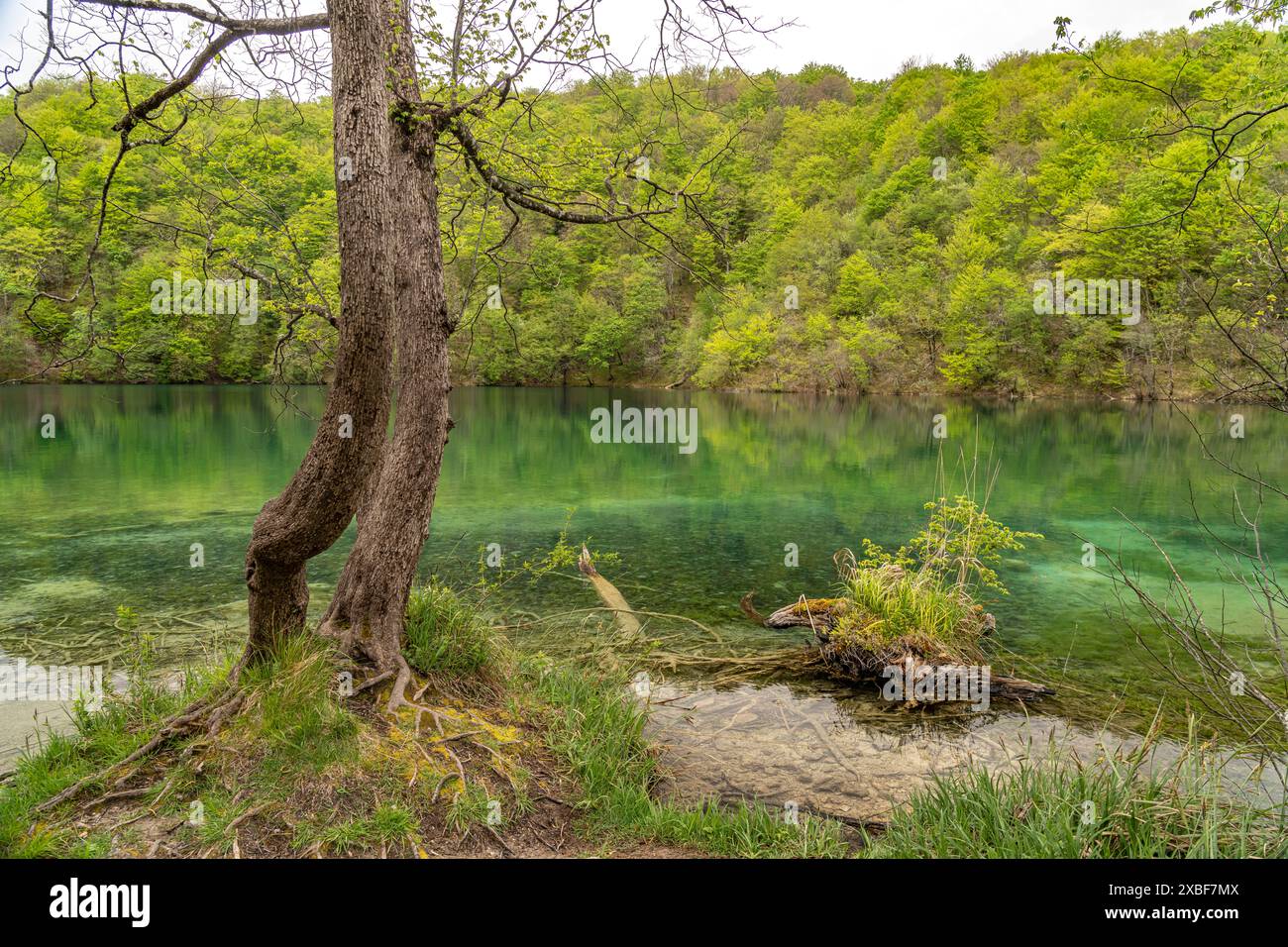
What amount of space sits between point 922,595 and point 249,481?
19.7 metres

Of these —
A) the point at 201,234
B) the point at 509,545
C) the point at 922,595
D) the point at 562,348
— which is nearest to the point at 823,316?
the point at 562,348

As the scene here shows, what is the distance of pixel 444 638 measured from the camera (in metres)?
5.58

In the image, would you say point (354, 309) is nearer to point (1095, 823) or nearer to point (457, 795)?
point (457, 795)

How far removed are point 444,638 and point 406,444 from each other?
4.81 feet

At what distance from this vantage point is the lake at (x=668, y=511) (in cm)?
1016

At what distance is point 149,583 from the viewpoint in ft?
37.7

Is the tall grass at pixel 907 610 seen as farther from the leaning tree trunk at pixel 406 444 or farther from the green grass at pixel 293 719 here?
the green grass at pixel 293 719

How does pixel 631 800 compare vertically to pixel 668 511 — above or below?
below

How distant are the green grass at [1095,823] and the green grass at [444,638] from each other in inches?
123

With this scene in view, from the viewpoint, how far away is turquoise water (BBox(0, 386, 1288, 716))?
35.2 feet

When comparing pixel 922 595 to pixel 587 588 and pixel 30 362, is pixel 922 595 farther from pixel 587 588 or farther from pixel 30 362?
pixel 30 362

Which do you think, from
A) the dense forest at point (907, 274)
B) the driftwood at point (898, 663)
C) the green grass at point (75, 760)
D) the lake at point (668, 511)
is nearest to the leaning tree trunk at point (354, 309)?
the lake at point (668, 511)

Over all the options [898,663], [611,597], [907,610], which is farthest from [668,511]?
[898,663]

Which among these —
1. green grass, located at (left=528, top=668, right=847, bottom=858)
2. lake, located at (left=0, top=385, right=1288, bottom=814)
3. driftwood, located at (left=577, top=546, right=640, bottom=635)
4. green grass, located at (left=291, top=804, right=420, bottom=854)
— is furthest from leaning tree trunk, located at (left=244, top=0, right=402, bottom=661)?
driftwood, located at (left=577, top=546, right=640, bottom=635)
